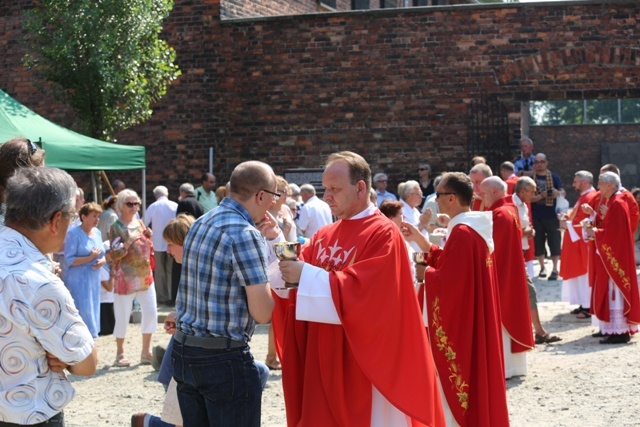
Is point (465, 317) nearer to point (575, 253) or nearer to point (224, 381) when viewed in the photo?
point (224, 381)

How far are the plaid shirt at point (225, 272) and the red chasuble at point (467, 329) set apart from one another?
7.68 feet

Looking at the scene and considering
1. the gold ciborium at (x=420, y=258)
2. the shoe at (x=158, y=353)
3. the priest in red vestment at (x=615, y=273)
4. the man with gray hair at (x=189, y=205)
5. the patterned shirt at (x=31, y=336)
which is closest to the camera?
the patterned shirt at (x=31, y=336)

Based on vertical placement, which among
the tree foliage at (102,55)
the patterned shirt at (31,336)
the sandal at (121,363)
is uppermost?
the tree foliage at (102,55)

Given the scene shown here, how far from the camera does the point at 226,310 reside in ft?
15.5

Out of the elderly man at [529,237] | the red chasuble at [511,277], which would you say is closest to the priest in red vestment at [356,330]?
the red chasuble at [511,277]

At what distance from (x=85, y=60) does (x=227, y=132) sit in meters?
3.54

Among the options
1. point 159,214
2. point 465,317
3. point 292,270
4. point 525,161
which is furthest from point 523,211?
point 292,270

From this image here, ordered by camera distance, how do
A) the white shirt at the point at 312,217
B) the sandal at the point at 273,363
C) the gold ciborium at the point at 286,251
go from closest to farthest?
1. the gold ciborium at the point at 286,251
2. the sandal at the point at 273,363
3. the white shirt at the point at 312,217

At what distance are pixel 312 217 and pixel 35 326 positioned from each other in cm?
906

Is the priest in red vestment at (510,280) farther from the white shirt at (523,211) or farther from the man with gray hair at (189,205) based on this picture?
the man with gray hair at (189,205)

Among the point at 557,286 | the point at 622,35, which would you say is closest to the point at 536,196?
the point at 557,286

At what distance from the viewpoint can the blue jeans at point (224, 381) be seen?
15.5 feet

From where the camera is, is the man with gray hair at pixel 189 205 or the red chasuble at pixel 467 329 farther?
the man with gray hair at pixel 189 205

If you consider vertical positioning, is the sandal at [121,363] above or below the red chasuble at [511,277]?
below
